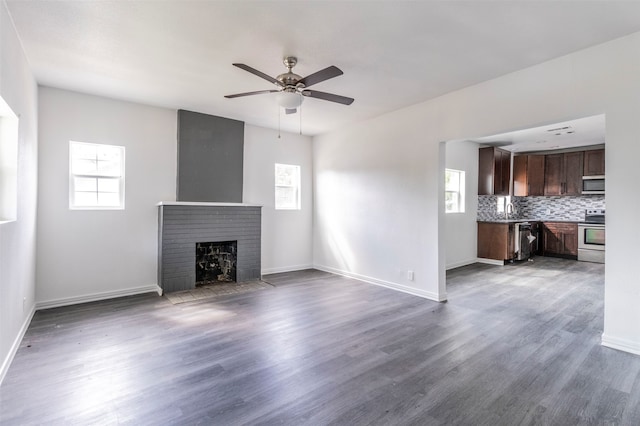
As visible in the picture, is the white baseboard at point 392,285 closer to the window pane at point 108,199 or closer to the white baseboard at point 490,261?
the white baseboard at point 490,261

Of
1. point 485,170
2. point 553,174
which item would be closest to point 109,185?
point 485,170

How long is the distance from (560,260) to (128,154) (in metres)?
9.13

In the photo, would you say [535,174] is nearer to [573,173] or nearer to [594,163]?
[573,173]

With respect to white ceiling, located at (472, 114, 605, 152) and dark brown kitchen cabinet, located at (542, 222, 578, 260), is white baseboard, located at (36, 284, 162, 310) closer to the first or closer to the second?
white ceiling, located at (472, 114, 605, 152)

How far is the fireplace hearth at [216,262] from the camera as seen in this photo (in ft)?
16.7

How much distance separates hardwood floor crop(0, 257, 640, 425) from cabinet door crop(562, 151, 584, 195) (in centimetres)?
416

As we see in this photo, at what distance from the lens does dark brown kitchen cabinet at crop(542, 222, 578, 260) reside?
7.31 metres

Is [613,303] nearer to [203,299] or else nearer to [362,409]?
[362,409]

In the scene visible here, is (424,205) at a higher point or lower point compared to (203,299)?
higher

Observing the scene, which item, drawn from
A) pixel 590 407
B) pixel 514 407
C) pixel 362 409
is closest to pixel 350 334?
pixel 362 409

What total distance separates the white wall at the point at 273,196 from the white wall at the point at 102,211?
4.52ft

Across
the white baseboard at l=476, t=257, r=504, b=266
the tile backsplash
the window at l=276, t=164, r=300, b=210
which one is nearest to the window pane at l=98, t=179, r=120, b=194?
the window at l=276, t=164, r=300, b=210

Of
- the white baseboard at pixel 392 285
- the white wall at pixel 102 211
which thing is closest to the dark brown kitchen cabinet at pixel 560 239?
the white baseboard at pixel 392 285

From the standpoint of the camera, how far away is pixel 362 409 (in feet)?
6.54
